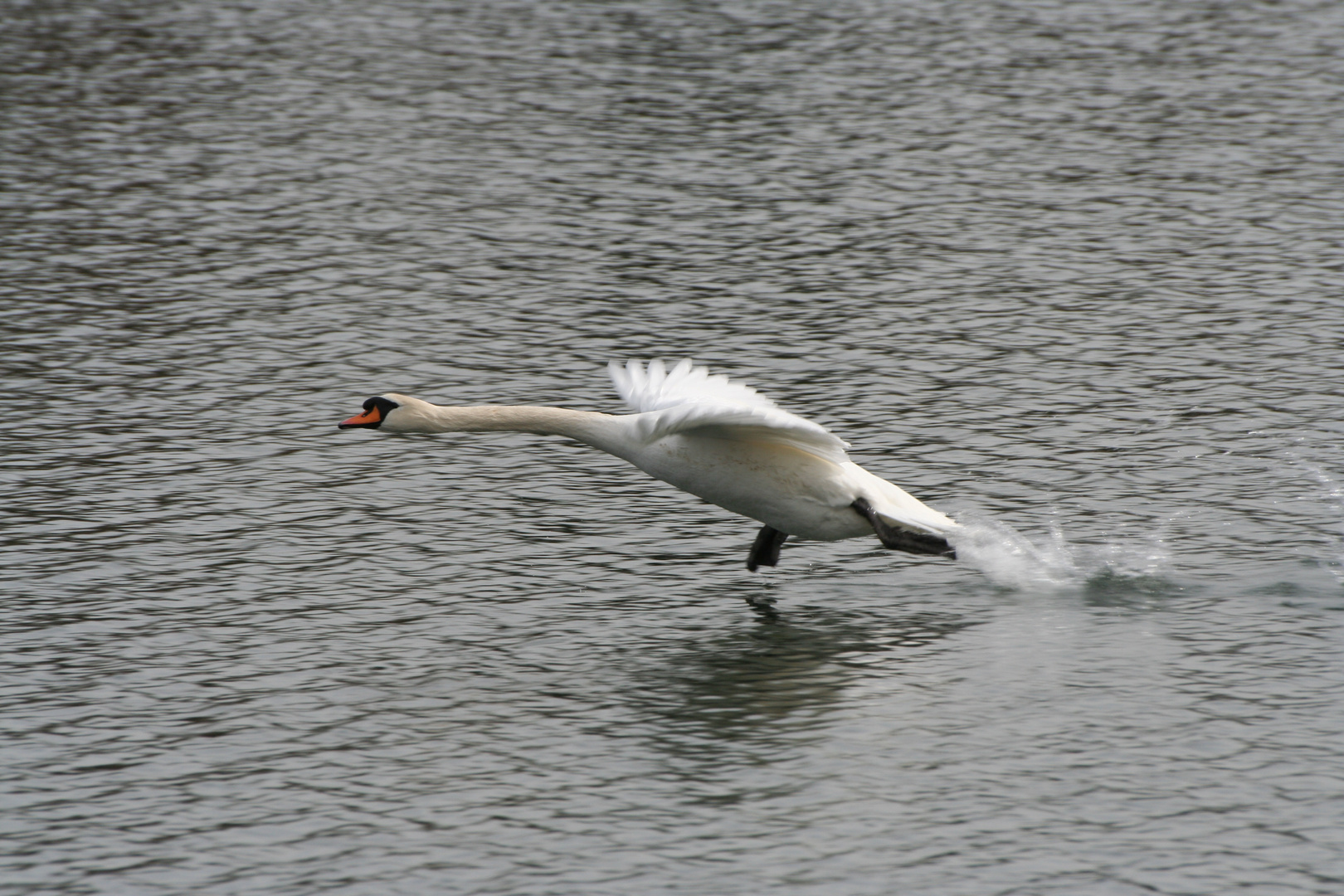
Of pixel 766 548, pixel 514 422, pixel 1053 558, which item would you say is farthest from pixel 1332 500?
pixel 514 422

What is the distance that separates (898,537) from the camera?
451 inches

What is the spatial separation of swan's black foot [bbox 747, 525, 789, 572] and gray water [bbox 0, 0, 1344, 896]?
232mm

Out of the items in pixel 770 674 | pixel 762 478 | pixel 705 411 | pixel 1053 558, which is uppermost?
pixel 705 411

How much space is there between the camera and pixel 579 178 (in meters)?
22.8

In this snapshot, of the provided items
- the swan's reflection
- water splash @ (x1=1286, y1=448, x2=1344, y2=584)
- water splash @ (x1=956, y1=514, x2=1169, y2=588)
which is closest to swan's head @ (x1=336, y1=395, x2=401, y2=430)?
the swan's reflection

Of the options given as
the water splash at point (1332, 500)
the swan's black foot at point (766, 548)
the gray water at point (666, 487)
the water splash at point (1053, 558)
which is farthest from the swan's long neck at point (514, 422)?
the water splash at point (1332, 500)

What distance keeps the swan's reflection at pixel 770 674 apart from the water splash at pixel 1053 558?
695mm

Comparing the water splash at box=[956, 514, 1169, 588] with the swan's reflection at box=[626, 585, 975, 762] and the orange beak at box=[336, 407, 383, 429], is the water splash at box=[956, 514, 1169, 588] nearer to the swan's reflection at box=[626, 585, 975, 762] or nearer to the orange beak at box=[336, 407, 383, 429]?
the swan's reflection at box=[626, 585, 975, 762]

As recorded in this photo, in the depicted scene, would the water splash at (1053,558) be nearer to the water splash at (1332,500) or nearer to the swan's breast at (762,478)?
the swan's breast at (762,478)

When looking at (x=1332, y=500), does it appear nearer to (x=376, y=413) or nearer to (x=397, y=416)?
(x=397, y=416)

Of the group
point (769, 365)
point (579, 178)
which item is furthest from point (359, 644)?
point (579, 178)

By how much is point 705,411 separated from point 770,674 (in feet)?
4.92

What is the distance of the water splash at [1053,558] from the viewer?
1215 centimetres

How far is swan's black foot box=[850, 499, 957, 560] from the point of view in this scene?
37.5 ft
